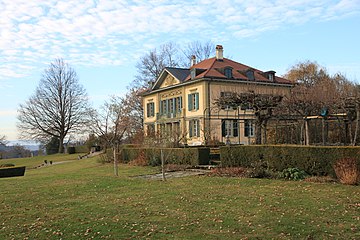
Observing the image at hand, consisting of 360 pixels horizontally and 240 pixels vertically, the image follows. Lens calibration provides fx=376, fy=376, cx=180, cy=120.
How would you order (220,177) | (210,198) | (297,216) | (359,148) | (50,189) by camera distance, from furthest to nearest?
(220,177) < (50,189) < (359,148) < (210,198) < (297,216)

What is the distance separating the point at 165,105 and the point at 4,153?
33.6 meters

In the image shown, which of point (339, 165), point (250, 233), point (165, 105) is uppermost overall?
point (165, 105)

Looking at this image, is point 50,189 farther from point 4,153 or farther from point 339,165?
point 4,153

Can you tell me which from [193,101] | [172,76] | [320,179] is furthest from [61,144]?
[320,179]

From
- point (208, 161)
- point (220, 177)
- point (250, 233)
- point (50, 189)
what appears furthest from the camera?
point (208, 161)

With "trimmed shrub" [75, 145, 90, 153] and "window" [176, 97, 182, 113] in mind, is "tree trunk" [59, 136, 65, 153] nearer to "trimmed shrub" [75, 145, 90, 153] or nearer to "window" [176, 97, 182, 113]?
"trimmed shrub" [75, 145, 90, 153]

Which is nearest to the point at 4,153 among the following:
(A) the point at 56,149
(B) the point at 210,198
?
(A) the point at 56,149

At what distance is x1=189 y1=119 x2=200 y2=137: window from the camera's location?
120 feet

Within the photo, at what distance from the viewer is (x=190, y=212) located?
829 centimetres

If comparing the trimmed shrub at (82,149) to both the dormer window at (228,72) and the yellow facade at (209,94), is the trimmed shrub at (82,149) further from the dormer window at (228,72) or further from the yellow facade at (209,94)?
the dormer window at (228,72)

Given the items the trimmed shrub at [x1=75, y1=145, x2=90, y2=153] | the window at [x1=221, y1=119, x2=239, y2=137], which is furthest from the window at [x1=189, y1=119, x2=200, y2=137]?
the trimmed shrub at [x1=75, y1=145, x2=90, y2=153]

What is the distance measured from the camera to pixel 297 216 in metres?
7.48

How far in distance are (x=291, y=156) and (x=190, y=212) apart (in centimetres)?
695

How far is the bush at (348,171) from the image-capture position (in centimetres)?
1138
